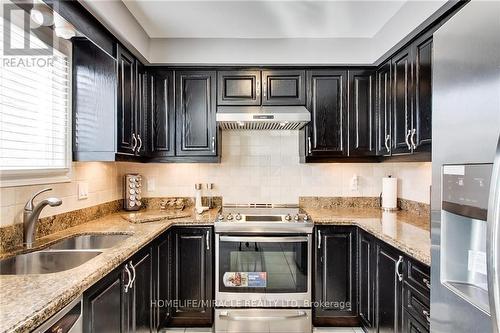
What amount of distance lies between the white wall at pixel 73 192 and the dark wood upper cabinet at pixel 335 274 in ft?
6.14

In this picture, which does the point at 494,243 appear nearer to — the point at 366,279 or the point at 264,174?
the point at 366,279

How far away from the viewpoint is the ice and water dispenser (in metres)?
0.93

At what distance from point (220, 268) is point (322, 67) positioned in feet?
6.63

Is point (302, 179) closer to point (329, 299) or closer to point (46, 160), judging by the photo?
point (329, 299)

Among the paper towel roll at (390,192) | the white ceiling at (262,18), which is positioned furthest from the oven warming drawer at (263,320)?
the white ceiling at (262,18)

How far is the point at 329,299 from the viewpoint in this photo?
8.63 feet

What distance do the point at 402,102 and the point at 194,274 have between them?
2.15 metres

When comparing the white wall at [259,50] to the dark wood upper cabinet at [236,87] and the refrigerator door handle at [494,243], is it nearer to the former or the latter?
the dark wood upper cabinet at [236,87]

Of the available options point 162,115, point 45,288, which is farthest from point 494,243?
point 162,115

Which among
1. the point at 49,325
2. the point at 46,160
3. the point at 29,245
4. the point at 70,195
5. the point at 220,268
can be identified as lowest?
the point at 220,268

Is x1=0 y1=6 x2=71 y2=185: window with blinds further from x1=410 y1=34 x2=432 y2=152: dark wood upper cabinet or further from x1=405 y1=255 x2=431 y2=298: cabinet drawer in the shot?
x1=410 y1=34 x2=432 y2=152: dark wood upper cabinet

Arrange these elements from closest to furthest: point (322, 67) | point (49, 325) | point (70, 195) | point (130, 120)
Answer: point (49, 325) < point (70, 195) < point (130, 120) < point (322, 67)

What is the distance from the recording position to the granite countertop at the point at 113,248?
100 centimetres

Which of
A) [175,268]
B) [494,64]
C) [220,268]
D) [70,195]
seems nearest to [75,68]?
[70,195]
